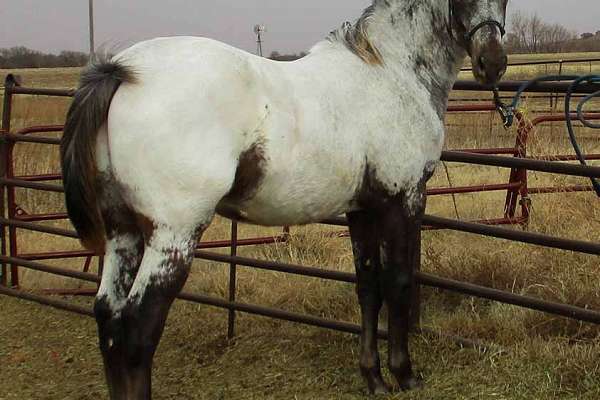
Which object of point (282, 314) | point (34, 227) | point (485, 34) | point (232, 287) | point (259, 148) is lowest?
point (282, 314)

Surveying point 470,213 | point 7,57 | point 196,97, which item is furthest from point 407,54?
point 7,57

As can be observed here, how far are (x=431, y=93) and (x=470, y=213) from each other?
4315 mm

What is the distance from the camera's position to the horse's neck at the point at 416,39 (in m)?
3.17

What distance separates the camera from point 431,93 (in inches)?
126

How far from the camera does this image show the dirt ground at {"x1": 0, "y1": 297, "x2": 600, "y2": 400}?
324 centimetres

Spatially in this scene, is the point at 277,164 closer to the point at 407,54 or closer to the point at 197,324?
the point at 407,54

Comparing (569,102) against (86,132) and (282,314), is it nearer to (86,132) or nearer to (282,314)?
(282,314)

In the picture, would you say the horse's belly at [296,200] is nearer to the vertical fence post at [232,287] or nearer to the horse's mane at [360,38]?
the horse's mane at [360,38]

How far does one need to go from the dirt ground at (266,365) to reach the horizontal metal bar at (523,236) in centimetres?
48

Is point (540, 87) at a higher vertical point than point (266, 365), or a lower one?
higher

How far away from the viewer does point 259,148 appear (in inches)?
102

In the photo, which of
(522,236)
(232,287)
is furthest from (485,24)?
(232,287)

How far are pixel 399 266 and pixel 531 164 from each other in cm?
84

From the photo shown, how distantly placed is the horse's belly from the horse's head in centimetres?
70
